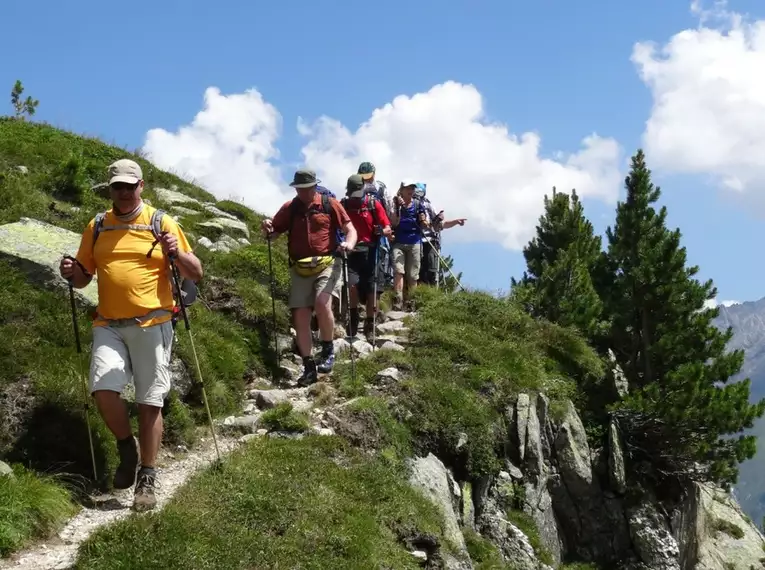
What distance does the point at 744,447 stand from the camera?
66.0 feet

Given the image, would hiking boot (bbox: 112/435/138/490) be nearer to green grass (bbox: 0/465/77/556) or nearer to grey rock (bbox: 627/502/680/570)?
green grass (bbox: 0/465/77/556)

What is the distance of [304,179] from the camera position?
1145cm

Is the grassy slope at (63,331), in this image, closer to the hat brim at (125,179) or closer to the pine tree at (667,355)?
the hat brim at (125,179)

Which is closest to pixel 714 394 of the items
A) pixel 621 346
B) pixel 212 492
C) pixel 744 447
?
pixel 744 447

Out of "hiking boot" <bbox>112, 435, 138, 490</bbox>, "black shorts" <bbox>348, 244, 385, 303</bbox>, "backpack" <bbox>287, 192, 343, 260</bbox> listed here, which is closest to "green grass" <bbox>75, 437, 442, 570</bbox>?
"hiking boot" <bbox>112, 435, 138, 490</bbox>

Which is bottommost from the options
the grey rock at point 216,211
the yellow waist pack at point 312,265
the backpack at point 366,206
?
the yellow waist pack at point 312,265

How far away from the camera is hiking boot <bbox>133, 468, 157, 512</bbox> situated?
22.5 ft

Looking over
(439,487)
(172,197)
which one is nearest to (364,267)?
(439,487)

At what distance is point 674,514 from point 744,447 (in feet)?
9.42

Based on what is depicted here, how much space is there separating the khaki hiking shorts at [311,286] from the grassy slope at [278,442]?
1.29 meters

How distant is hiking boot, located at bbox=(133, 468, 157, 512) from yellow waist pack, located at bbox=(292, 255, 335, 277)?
5.17 m

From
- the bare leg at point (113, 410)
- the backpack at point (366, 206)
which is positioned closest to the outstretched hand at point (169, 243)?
the bare leg at point (113, 410)

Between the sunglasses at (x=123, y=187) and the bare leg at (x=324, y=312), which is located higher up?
the sunglasses at (x=123, y=187)

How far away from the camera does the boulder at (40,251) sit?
9.91 m
